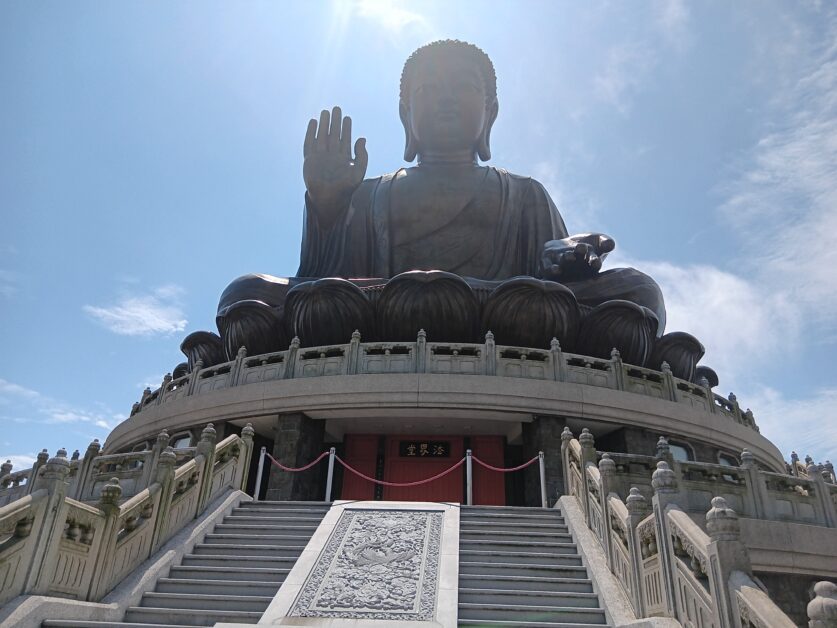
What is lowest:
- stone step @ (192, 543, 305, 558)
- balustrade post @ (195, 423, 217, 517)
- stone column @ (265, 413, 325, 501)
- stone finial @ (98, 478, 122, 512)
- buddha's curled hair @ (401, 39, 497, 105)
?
stone step @ (192, 543, 305, 558)

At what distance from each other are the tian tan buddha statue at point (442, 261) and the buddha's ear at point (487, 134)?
1.7 inches

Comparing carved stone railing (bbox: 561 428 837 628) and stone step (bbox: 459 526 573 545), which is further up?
stone step (bbox: 459 526 573 545)

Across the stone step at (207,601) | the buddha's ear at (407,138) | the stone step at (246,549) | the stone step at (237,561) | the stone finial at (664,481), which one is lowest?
the stone step at (207,601)

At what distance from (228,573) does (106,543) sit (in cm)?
106

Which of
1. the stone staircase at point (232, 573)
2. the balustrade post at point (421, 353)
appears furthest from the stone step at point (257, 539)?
the balustrade post at point (421, 353)

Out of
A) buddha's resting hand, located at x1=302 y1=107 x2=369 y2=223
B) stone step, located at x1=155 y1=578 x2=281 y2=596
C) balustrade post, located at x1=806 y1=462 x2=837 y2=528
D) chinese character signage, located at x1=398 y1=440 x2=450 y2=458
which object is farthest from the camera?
buddha's resting hand, located at x1=302 y1=107 x2=369 y2=223

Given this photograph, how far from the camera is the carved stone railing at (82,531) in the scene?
4738 millimetres

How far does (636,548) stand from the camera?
16.6 feet

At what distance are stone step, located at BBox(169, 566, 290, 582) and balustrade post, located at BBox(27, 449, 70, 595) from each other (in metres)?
1.20

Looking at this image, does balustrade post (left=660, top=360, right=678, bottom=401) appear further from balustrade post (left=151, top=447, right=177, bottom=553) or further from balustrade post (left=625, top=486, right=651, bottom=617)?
balustrade post (left=151, top=447, right=177, bottom=553)

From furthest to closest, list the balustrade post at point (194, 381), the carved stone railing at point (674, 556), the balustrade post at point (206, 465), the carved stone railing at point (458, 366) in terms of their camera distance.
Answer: the balustrade post at point (194, 381), the carved stone railing at point (458, 366), the balustrade post at point (206, 465), the carved stone railing at point (674, 556)

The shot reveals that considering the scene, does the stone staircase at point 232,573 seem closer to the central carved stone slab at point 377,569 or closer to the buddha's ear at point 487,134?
the central carved stone slab at point 377,569

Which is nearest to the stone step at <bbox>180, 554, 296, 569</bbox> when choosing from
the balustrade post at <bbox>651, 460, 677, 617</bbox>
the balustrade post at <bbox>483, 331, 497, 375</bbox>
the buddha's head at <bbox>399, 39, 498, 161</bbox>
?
the balustrade post at <bbox>651, 460, 677, 617</bbox>

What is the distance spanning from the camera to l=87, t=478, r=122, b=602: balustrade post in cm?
524
